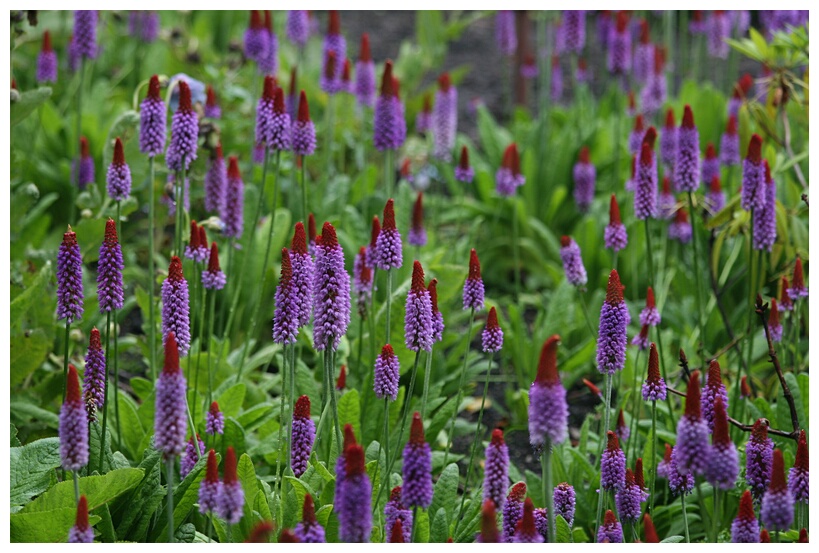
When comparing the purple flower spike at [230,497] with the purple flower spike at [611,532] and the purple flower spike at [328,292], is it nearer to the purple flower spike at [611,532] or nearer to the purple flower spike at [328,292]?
the purple flower spike at [328,292]

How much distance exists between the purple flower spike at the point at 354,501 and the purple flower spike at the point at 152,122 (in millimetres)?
1632

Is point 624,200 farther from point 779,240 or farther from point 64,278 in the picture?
point 64,278

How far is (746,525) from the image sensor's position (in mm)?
2467

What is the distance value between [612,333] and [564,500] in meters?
0.49

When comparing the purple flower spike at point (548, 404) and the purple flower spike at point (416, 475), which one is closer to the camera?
the purple flower spike at point (548, 404)

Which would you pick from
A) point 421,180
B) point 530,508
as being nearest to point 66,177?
point 421,180

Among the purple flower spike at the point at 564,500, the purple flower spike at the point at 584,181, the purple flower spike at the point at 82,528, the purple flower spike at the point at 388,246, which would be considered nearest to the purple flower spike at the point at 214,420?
the purple flower spike at the point at 388,246

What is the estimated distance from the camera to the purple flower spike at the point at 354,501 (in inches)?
86.7

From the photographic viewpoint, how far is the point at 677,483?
2.92m

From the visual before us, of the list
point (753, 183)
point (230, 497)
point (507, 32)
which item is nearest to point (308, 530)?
point (230, 497)

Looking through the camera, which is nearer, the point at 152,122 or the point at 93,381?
the point at 93,381

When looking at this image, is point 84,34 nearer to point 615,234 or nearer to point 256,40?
point 256,40

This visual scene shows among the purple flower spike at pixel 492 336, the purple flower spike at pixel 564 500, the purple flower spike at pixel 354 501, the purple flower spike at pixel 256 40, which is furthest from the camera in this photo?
the purple flower spike at pixel 256 40

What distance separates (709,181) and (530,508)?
134 inches
